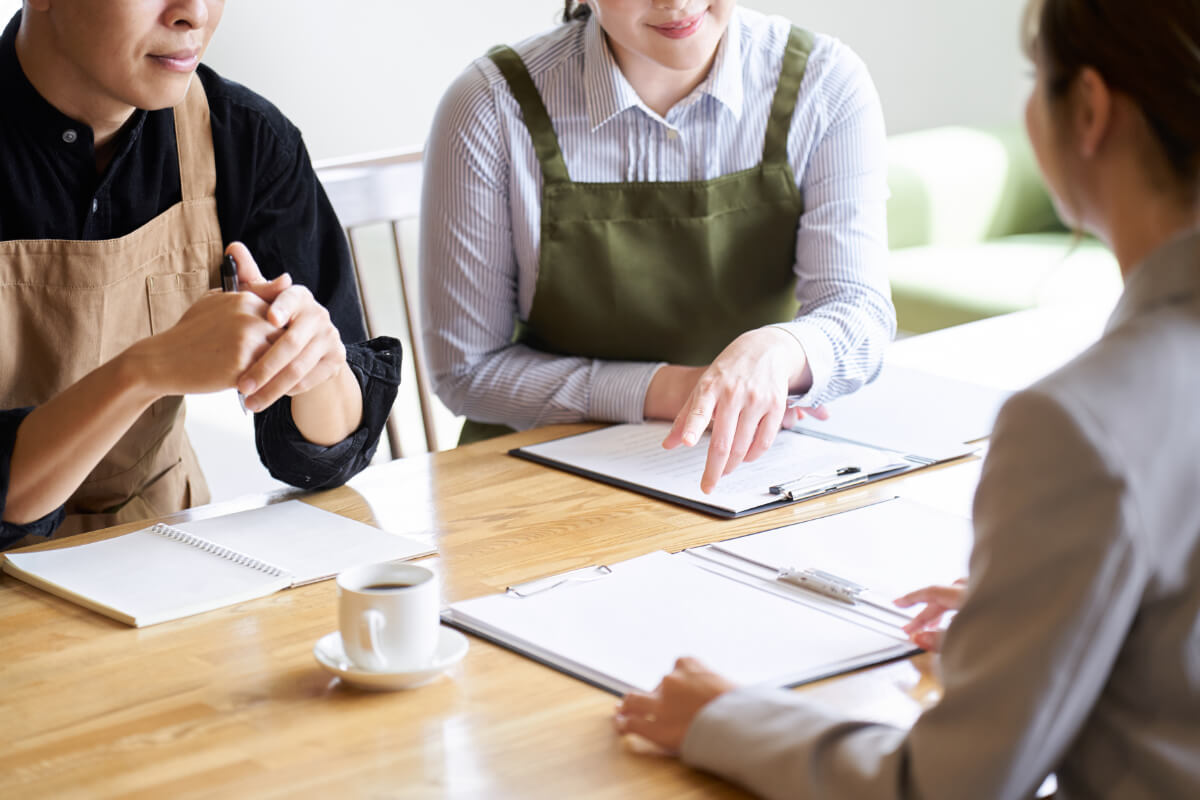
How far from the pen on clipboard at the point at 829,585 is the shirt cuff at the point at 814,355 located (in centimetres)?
50

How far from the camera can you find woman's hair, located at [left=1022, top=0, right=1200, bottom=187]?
66cm

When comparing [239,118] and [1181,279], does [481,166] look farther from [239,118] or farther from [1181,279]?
[1181,279]

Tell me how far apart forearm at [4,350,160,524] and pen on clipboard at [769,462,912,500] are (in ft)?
1.98

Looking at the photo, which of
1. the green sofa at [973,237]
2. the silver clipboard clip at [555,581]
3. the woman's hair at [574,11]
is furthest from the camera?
the green sofa at [973,237]

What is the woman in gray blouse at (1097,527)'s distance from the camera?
25.0 inches

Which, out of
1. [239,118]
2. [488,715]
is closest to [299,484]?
[239,118]

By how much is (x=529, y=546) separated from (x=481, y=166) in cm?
68

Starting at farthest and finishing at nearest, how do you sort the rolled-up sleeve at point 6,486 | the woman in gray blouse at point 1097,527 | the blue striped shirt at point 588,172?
the blue striped shirt at point 588,172
the rolled-up sleeve at point 6,486
the woman in gray blouse at point 1097,527

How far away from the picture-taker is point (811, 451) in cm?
143

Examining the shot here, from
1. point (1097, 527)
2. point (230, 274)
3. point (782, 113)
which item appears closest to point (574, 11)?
point (782, 113)

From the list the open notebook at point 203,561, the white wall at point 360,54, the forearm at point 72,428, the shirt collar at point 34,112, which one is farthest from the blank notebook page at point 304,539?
the white wall at point 360,54

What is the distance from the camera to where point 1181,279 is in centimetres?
69

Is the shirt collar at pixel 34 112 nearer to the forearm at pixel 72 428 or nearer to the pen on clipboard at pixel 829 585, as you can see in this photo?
the forearm at pixel 72 428

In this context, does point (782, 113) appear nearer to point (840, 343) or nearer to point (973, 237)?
point (840, 343)
